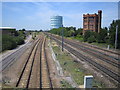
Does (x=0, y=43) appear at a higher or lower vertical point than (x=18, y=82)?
higher

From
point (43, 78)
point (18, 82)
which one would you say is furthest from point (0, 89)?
point (43, 78)

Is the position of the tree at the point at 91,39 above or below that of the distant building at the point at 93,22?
below

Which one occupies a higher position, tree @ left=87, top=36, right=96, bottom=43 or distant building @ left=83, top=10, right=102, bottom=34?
distant building @ left=83, top=10, right=102, bottom=34

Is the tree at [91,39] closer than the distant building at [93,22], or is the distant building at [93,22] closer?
the tree at [91,39]

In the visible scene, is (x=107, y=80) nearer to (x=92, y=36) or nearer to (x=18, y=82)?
(x=18, y=82)

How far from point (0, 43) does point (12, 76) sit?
Result: 742 inches

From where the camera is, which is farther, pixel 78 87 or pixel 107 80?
pixel 107 80

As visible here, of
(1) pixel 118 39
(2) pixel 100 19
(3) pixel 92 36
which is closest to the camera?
(1) pixel 118 39

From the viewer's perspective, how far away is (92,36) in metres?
43.0

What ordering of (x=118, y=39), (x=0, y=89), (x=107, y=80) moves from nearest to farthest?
1. (x=0, y=89)
2. (x=107, y=80)
3. (x=118, y=39)

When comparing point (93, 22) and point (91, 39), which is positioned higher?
point (93, 22)

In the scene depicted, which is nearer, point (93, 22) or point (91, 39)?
point (91, 39)

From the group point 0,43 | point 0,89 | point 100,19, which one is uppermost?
point 100,19

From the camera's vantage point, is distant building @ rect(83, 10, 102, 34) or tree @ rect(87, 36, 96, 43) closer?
tree @ rect(87, 36, 96, 43)
